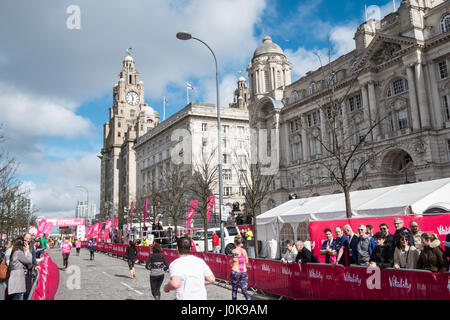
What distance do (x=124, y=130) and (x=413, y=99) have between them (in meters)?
98.8

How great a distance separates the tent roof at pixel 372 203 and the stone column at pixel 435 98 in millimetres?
17868

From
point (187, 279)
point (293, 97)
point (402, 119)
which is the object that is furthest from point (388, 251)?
point (293, 97)

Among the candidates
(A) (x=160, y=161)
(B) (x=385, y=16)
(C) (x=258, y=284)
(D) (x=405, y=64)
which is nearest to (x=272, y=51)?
(B) (x=385, y=16)

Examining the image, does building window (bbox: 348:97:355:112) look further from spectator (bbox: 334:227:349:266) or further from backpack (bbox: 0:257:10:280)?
backpack (bbox: 0:257:10:280)

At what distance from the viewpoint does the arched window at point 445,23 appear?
34.7 m

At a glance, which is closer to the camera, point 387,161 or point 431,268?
point 431,268

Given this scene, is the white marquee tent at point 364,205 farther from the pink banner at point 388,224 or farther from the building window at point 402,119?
the building window at point 402,119

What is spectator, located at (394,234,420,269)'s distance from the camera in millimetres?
7824

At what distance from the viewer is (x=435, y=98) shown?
3475 cm

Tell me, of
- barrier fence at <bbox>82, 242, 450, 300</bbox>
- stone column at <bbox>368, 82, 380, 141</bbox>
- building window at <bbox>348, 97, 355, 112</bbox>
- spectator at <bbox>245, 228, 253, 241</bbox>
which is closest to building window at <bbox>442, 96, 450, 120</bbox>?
stone column at <bbox>368, 82, 380, 141</bbox>

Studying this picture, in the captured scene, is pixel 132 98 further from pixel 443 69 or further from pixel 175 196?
pixel 443 69

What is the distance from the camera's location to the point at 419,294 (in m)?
6.92
